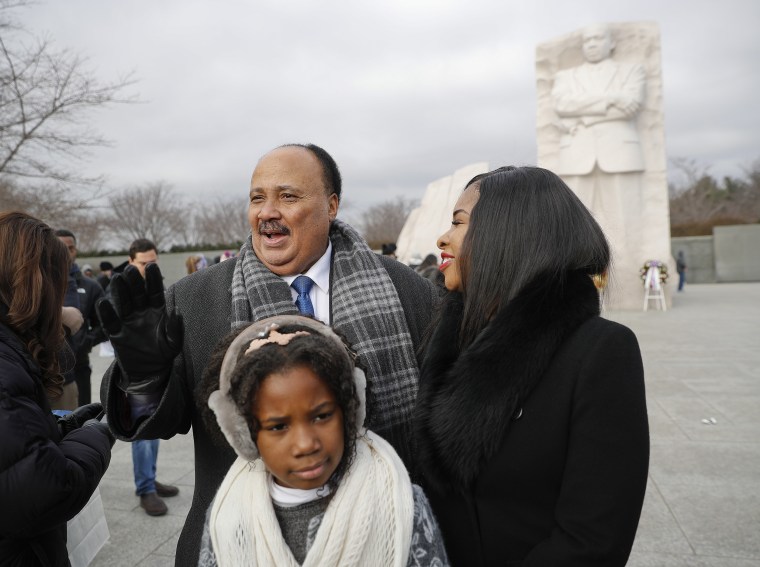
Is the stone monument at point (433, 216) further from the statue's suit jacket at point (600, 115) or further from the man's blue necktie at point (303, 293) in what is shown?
Answer: the man's blue necktie at point (303, 293)

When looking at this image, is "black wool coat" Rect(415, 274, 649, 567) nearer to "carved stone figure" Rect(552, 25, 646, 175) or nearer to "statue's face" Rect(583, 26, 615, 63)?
"carved stone figure" Rect(552, 25, 646, 175)

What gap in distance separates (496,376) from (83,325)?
4.37 m

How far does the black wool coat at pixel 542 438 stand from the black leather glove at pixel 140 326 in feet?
2.43

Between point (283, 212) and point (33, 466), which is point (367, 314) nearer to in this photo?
point (283, 212)

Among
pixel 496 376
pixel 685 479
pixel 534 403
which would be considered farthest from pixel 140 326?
pixel 685 479

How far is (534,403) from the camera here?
1456mm

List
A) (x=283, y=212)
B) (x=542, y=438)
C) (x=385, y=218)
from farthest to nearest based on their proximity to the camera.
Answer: (x=385, y=218)
(x=283, y=212)
(x=542, y=438)

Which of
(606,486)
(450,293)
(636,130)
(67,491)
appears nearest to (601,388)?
(606,486)

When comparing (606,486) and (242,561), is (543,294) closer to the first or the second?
(606,486)

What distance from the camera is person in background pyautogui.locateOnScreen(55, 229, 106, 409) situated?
185 inches

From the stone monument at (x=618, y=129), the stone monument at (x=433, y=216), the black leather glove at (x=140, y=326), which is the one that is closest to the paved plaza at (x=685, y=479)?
the black leather glove at (x=140, y=326)

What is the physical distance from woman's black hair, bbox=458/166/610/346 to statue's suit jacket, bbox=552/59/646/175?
1252 cm

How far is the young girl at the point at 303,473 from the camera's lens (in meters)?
1.33

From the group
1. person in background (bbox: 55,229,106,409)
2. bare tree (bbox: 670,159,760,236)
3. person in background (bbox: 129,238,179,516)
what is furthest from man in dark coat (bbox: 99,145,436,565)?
bare tree (bbox: 670,159,760,236)
